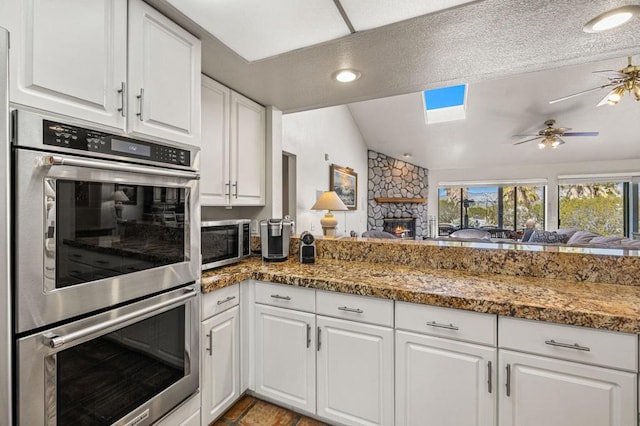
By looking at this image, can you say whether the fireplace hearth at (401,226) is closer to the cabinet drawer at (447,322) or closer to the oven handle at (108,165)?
the cabinet drawer at (447,322)

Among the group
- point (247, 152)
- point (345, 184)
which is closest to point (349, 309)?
point (247, 152)

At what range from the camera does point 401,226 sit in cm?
750

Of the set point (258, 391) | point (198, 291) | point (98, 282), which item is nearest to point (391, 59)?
point (198, 291)

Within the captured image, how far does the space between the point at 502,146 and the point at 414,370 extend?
6.13 metres

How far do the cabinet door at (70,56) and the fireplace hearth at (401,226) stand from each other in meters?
6.21

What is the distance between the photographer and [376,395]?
5.06ft

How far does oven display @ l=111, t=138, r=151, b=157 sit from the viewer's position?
1.17 m

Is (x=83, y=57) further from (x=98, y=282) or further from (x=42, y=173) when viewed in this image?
(x=98, y=282)

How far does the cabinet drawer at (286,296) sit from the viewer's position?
66.8 inches

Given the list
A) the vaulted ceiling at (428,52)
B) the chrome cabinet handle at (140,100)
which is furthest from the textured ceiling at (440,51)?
the chrome cabinet handle at (140,100)

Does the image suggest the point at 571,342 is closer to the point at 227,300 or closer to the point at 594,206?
the point at 227,300

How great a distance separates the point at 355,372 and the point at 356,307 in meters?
0.33

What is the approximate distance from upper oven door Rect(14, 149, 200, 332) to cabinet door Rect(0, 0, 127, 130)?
0.21 meters

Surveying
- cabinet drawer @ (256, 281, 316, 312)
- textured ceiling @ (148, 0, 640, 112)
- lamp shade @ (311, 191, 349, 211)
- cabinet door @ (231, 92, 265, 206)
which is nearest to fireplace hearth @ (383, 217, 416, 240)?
lamp shade @ (311, 191, 349, 211)
